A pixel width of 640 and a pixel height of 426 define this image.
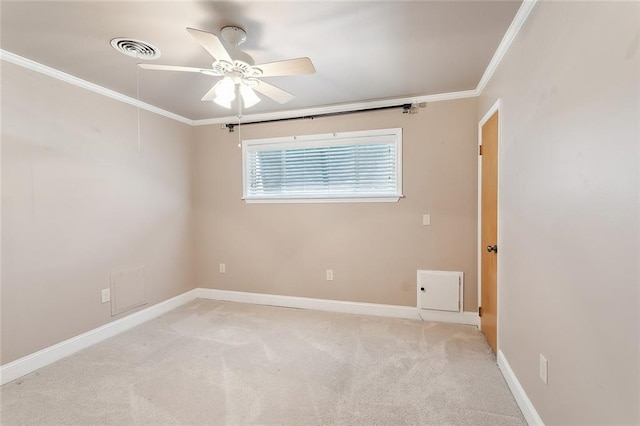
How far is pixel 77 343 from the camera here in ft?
8.54

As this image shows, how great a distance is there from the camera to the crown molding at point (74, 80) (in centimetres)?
219

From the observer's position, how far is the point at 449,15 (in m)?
1.78

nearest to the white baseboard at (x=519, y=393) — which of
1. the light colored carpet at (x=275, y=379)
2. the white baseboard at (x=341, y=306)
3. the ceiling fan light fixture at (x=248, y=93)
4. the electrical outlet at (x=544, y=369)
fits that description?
the light colored carpet at (x=275, y=379)

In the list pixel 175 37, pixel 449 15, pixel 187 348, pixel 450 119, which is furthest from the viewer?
pixel 450 119

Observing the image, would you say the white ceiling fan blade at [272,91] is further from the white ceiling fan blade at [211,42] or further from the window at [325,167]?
the window at [325,167]

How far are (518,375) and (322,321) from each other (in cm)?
184

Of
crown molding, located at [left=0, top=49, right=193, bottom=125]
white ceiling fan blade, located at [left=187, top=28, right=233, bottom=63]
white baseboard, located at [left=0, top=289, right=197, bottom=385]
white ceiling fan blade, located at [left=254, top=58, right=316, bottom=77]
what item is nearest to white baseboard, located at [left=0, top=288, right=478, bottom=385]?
white baseboard, located at [left=0, top=289, right=197, bottom=385]

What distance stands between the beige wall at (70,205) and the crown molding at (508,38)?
350 cm

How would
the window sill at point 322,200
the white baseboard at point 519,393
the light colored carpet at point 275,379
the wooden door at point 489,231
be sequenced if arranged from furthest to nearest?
1. the window sill at point 322,200
2. the wooden door at point 489,231
3. the light colored carpet at point 275,379
4. the white baseboard at point 519,393

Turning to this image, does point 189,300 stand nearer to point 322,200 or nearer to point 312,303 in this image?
point 312,303

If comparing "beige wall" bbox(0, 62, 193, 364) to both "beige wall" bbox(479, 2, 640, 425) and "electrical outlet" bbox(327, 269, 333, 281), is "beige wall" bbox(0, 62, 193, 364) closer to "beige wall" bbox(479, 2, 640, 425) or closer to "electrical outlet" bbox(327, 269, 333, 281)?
"electrical outlet" bbox(327, 269, 333, 281)

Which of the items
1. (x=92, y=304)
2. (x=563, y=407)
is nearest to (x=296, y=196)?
(x=92, y=304)

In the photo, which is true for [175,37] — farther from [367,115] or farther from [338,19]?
[367,115]

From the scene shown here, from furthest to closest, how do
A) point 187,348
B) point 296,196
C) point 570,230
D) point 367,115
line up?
point 296,196 < point 367,115 < point 187,348 < point 570,230
